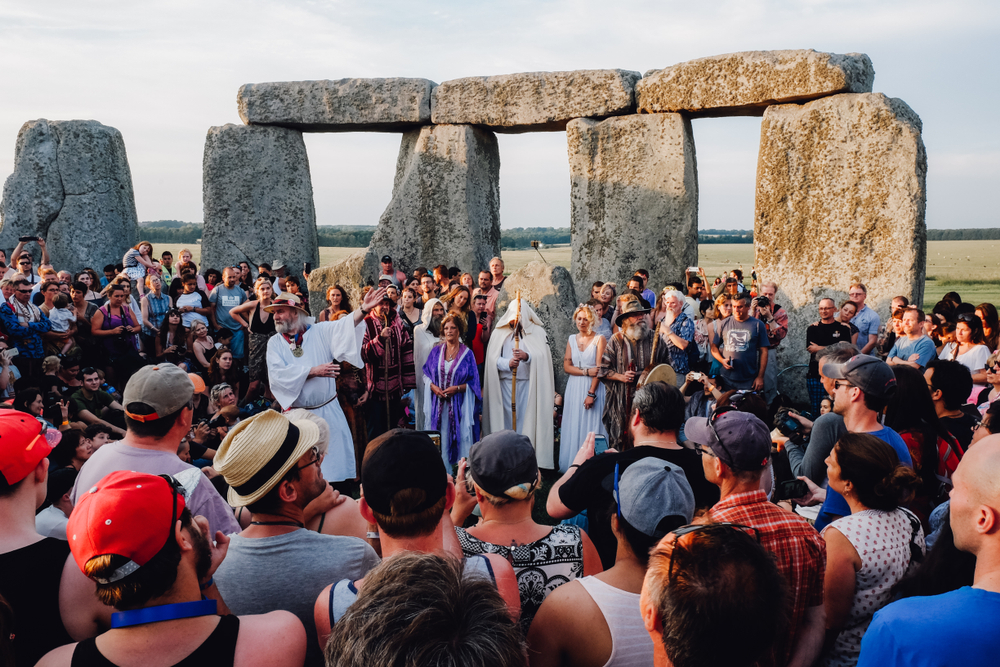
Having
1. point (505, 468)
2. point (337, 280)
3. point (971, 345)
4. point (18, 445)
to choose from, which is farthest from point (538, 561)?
point (337, 280)

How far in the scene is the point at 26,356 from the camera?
21.9 ft

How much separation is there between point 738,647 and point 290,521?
1370mm

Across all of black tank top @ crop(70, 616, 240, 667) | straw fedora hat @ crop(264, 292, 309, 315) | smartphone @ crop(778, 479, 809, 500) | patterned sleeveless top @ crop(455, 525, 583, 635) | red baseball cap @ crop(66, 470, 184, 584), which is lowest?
smartphone @ crop(778, 479, 809, 500)

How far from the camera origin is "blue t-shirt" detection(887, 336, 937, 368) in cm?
598

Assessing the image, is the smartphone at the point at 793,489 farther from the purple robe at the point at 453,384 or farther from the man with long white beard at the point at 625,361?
the purple robe at the point at 453,384

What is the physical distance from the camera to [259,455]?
223 centimetres

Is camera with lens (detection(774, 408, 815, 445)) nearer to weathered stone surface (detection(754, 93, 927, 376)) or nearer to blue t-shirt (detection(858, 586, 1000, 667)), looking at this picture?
blue t-shirt (detection(858, 586, 1000, 667))

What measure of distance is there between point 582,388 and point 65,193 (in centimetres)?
1108

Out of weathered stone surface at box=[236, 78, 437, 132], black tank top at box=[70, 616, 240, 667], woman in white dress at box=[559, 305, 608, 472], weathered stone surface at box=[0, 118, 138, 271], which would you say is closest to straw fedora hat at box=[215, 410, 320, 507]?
black tank top at box=[70, 616, 240, 667]

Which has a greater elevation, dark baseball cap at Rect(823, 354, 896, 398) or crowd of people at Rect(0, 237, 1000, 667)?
dark baseball cap at Rect(823, 354, 896, 398)

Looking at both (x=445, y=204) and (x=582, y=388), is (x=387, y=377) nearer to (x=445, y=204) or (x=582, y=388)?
(x=582, y=388)

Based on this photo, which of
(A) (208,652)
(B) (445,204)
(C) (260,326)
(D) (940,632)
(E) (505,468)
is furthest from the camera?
(B) (445,204)

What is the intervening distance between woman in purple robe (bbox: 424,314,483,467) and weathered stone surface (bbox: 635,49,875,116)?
494cm

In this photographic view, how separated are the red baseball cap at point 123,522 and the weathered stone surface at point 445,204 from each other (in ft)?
30.1
